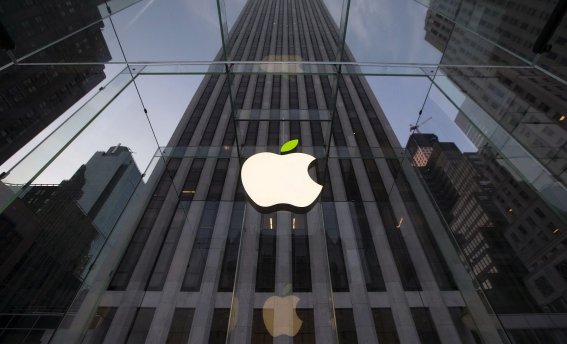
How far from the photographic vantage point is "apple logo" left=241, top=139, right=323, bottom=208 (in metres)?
6.09

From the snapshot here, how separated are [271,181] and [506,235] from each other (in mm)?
77459

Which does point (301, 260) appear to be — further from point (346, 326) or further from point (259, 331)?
point (259, 331)

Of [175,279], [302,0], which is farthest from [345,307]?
[302,0]

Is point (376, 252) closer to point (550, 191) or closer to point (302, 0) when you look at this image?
point (550, 191)

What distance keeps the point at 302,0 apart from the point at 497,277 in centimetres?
9306

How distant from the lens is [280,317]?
33.8ft

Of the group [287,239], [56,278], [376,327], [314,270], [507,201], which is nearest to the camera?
[287,239]

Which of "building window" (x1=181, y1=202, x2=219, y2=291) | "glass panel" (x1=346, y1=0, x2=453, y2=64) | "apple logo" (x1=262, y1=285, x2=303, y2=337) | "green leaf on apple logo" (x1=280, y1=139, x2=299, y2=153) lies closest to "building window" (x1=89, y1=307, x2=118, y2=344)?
"building window" (x1=181, y1=202, x2=219, y2=291)

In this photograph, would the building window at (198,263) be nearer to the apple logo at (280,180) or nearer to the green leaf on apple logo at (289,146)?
the apple logo at (280,180)

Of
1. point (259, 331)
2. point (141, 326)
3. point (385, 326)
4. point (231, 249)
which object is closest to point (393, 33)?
point (231, 249)

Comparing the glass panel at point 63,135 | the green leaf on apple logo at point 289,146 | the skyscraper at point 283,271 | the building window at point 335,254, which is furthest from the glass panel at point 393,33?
the building window at point 335,254

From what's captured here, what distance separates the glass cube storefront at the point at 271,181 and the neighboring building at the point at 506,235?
12477 mm

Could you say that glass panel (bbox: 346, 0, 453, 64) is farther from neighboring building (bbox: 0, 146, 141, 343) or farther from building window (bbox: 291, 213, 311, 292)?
neighboring building (bbox: 0, 146, 141, 343)

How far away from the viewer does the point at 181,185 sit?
807 inches
